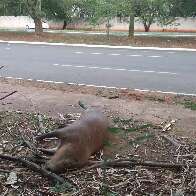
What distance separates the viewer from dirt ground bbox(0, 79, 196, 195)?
4742 mm

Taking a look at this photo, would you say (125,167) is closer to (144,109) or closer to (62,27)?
(144,109)

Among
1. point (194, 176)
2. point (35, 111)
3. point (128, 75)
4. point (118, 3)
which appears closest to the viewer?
point (194, 176)

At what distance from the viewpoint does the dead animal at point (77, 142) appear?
4949 mm

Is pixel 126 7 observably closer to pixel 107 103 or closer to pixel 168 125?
pixel 107 103

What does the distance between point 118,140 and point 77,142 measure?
434 millimetres

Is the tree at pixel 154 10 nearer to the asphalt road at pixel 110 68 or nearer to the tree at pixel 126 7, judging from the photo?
the tree at pixel 126 7

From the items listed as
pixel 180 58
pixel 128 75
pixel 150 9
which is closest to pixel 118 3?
pixel 150 9

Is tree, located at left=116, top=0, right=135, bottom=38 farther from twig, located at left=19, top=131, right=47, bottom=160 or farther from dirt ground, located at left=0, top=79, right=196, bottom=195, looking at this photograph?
twig, located at left=19, top=131, right=47, bottom=160

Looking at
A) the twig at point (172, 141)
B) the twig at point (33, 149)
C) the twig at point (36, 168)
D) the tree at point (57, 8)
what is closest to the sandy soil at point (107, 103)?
the twig at point (172, 141)

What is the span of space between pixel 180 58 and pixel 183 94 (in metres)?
9.65

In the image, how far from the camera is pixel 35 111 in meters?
8.84

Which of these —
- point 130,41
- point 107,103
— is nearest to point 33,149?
point 107,103

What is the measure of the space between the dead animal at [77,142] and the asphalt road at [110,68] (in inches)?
308

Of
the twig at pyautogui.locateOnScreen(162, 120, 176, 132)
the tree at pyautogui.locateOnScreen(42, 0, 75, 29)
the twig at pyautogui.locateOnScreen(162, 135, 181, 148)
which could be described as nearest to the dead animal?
the twig at pyautogui.locateOnScreen(162, 135, 181, 148)
